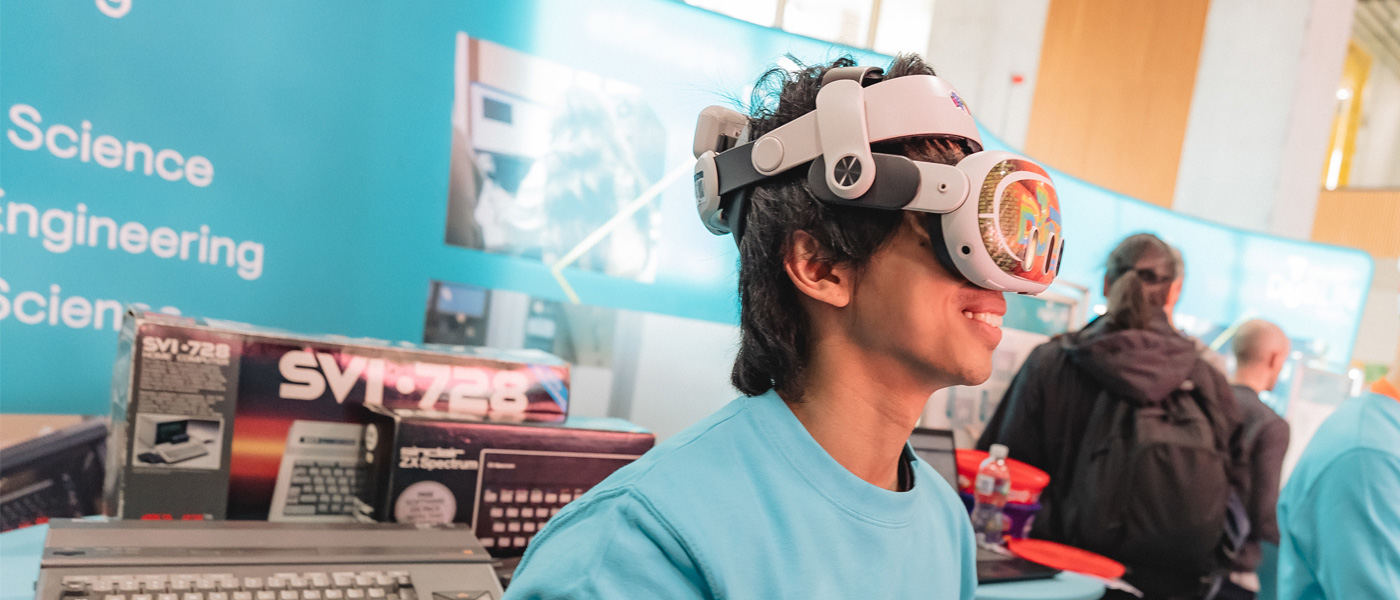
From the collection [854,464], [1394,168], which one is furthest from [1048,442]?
Answer: [1394,168]

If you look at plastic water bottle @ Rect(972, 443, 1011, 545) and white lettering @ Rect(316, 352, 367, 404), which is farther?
plastic water bottle @ Rect(972, 443, 1011, 545)

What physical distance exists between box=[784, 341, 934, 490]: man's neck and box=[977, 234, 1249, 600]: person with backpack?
2.31 m

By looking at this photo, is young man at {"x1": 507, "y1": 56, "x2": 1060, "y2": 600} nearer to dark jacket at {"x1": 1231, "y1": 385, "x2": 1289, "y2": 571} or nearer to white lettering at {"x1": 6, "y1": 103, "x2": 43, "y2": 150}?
white lettering at {"x1": 6, "y1": 103, "x2": 43, "y2": 150}

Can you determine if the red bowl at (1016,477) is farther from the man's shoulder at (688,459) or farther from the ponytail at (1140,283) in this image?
the man's shoulder at (688,459)

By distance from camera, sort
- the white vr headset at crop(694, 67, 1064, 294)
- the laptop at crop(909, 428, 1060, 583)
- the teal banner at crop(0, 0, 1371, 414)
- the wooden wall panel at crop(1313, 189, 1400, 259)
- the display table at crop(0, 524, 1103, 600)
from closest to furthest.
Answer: the white vr headset at crop(694, 67, 1064, 294), the display table at crop(0, 524, 1103, 600), the teal banner at crop(0, 0, 1371, 414), the laptop at crop(909, 428, 1060, 583), the wooden wall panel at crop(1313, 189, 1400, 259)

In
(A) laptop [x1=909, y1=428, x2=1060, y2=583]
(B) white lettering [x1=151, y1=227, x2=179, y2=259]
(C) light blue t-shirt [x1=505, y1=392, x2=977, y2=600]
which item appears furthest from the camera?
(A) laptop [x1=909, y1=428, x2=1060, y2=583]

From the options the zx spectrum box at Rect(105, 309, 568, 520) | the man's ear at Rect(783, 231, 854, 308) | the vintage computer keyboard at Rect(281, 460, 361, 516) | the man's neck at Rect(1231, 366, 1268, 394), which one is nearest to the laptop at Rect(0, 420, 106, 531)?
the zx spectrum box at Rect(105, 309, 568, 520)

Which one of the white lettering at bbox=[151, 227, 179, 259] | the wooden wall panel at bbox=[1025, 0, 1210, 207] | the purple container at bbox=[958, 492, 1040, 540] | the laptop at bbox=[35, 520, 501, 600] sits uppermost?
the wooden wall panel at bbox=[1025, 0, 1210, 207]

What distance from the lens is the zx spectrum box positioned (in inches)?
Answer: 53.2

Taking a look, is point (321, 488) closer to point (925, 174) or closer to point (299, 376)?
point (299, 376)

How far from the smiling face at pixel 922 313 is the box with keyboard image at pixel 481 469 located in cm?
74

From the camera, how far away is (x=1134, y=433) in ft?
9.89

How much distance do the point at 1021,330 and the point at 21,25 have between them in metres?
3.42

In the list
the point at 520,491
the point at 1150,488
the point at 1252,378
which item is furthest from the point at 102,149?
the point at 1252,378
